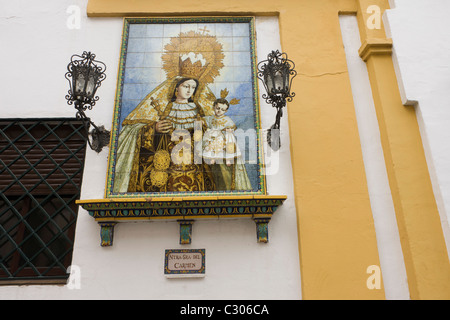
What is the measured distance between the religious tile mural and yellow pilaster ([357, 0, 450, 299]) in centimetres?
153

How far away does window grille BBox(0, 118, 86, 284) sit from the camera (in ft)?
12.4

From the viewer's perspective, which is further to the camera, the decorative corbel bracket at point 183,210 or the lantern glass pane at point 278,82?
the decorative corbel bracket at point 183,210

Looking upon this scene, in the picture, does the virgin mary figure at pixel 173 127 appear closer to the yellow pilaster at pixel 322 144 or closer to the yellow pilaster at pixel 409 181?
the yellow pilaster at pixel 322 144

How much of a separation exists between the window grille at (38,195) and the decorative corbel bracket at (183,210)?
0.49m

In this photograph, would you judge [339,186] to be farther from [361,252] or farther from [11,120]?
[11,120]

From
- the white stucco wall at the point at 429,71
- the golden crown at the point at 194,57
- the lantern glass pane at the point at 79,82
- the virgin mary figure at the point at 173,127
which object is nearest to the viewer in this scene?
the lantern glass pane at the point at 79,82

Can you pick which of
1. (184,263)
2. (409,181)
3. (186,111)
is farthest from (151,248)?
(409,181)

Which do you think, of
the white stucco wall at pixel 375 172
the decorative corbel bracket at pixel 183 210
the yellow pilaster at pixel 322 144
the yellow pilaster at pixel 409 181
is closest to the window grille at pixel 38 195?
the decorative corbel bracket at pixel 183 210

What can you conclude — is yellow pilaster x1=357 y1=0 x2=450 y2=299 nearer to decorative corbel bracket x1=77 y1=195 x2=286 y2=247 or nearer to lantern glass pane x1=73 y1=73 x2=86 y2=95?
decorative corbel bracket x1=77 y1=195 x2=286 y2=247

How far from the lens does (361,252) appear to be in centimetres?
361

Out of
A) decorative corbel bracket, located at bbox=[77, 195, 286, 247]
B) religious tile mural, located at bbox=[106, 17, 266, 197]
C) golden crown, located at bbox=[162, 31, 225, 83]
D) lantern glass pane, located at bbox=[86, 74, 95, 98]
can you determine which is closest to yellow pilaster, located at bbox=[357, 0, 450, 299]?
decorative corbel bracket, located at bbox=[77, 195, 286, 247]

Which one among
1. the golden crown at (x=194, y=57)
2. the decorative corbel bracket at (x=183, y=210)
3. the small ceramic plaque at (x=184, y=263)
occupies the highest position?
the golden crown at (x=194, y=57)

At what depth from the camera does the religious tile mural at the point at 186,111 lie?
3924 mm
